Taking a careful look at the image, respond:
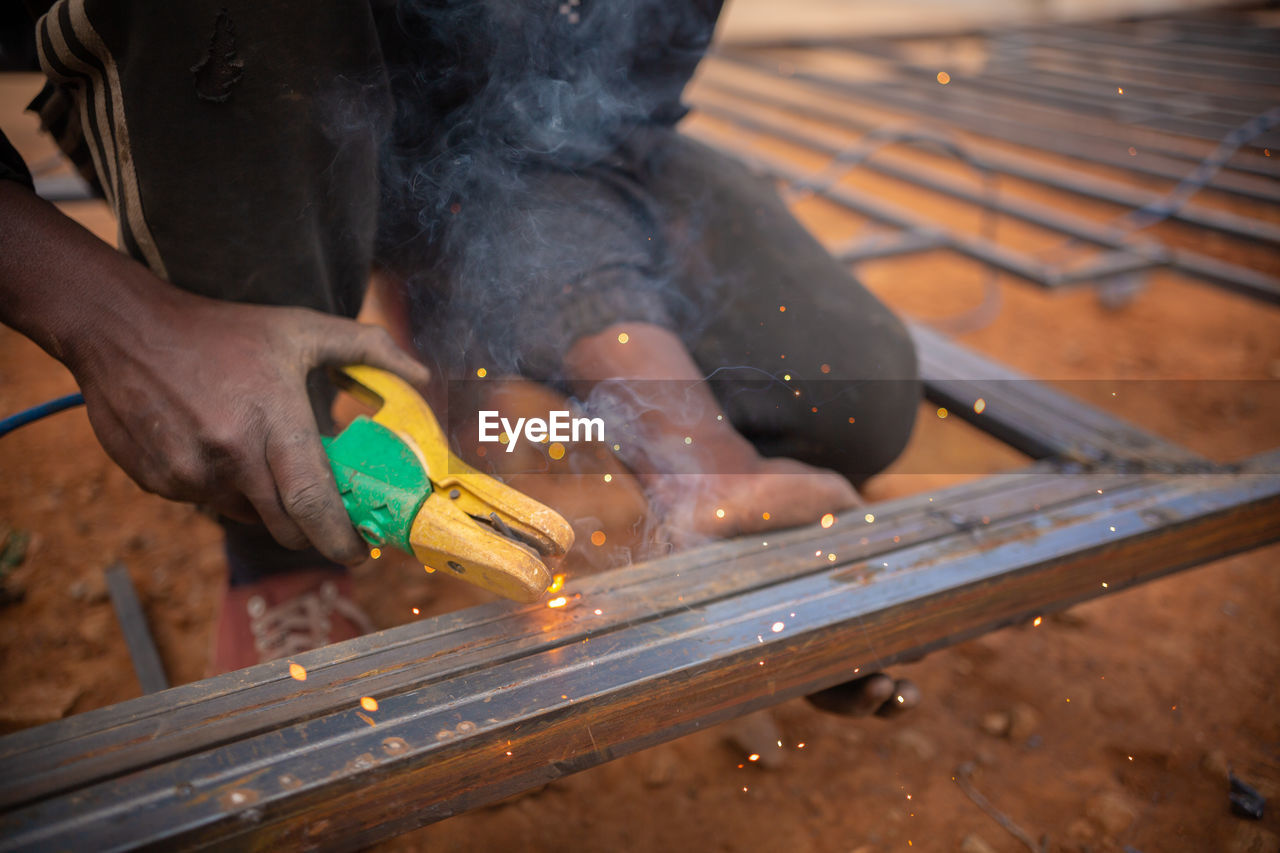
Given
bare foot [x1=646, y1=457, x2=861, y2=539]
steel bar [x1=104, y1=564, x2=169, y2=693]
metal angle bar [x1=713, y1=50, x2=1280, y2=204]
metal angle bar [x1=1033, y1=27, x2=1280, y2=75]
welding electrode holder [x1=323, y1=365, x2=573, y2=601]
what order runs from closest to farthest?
1. welding electrode holder [x1=323, y1=365, x2=573, y2=601]
2. bare foot [x1=646, y1=457, x2=861, y2=539]
3. steel bar [x1=104, y1=564, x2=169, y2=693]
4. metal angle bar [x1=713, y1=50, x2=1280, y2=204]
5. metal angle bar [x1=1033, y1=27, x2=1280, y2=75]

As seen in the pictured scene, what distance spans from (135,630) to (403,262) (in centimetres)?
77

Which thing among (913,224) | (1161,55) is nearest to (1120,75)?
(1161,55)

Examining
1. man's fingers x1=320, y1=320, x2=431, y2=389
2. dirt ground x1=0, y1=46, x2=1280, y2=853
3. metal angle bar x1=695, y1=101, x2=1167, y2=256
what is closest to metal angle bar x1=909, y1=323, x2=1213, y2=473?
dirt ground x1=0, y1=46, x2=1280, y2=853

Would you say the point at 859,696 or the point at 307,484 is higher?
the point at 307,484

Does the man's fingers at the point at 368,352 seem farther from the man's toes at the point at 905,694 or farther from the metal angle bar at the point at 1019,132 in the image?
the metal angle bar at the point at 1019,132

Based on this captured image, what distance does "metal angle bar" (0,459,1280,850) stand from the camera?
2.01 feet

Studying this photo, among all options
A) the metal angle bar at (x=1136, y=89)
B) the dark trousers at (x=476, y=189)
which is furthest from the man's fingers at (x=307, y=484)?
the metal angle bar at (x=1136, y=89)

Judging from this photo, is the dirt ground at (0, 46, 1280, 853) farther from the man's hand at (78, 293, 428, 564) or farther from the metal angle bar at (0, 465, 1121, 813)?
the man's hand at (78, 293, 428, 564)

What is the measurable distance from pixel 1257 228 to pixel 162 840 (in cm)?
273

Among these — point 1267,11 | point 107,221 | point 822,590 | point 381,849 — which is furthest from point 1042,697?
point 1267,11

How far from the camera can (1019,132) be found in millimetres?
2850

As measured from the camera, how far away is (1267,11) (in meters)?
5.45

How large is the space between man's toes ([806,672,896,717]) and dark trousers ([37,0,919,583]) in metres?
0.42

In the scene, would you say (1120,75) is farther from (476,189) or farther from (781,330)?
(476,189)
